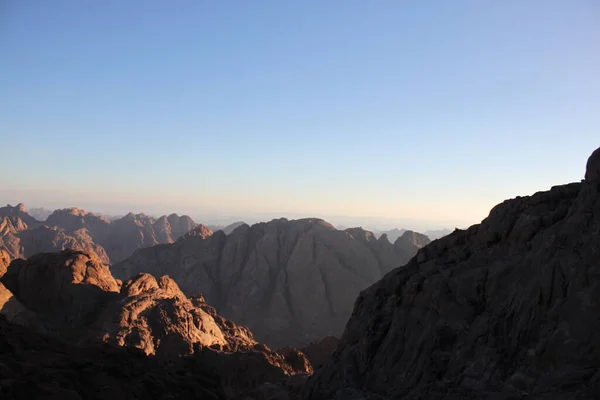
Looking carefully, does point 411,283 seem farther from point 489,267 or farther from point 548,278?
point 548,278

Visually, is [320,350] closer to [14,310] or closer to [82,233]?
[14,310]

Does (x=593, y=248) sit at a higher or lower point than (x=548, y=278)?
higher

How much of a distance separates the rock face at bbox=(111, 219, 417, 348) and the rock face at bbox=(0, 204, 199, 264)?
1114 inches

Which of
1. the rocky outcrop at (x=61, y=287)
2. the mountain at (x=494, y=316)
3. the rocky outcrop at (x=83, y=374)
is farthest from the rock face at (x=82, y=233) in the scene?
the mountain at (x=494, y=316)

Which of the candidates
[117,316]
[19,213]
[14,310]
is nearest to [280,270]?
[117,316]

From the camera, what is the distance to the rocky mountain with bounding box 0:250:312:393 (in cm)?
3509

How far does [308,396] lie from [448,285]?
8.98 metres

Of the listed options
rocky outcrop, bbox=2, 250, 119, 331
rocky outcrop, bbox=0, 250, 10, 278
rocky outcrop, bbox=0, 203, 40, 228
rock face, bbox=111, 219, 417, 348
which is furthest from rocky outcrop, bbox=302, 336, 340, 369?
rocky outcrop, bbox=0, 203, 40, 228

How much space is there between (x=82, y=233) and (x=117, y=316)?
113 m

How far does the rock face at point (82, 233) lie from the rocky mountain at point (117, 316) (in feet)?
216

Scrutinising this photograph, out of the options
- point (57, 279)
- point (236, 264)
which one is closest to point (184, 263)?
point (236, 264)

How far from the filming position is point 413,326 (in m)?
20.8

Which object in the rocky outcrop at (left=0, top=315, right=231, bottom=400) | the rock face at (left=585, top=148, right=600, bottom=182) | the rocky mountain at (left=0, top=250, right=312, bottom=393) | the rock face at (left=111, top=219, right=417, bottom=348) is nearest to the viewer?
the rocky outcrop at (left=0, top=315, right=231, bottom=400)

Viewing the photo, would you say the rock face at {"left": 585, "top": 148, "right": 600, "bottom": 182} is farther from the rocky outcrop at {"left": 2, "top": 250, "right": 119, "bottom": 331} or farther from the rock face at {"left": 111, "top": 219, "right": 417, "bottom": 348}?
the rock face at {"left": 111, "top": 219, "right": 417, "bottom": 348}
